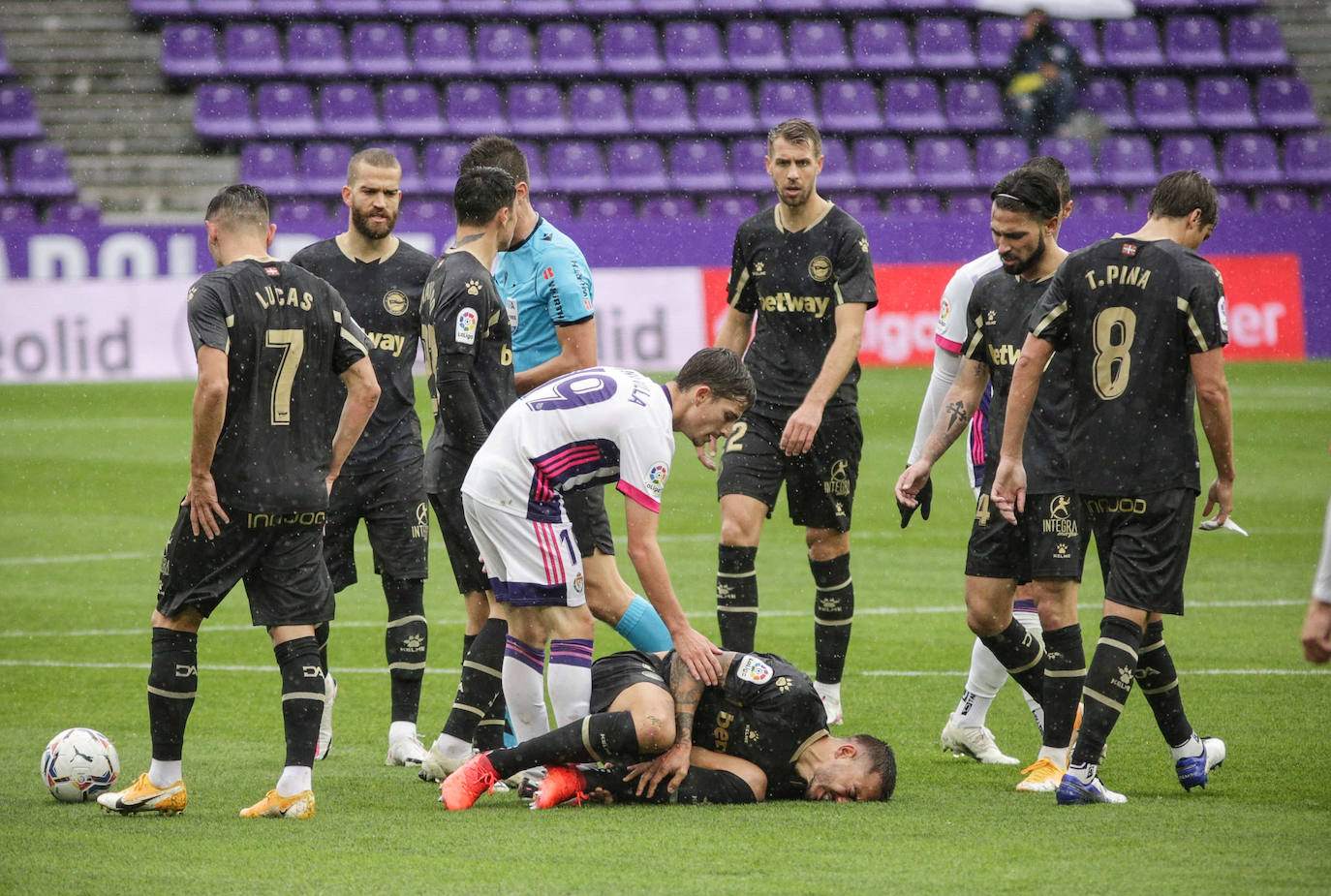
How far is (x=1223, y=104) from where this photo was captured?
2717 centimetres

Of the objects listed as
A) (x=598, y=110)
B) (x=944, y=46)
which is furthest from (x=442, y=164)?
(x=944, y=46)

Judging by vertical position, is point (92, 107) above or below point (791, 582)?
above

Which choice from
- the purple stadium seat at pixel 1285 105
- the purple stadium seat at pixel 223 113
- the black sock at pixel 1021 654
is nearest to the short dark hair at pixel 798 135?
the black sock at pixel 1021 654

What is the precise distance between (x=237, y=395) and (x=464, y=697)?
1380mm

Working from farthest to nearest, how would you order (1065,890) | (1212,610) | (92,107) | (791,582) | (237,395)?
(92,107) < (791,582) < (1212,610) < (237,395) < (1065,890)

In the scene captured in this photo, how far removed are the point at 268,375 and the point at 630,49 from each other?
21676 mm

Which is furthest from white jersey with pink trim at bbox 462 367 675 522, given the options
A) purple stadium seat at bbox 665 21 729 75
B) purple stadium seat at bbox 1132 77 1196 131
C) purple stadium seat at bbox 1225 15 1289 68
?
purple stadium seat at bbox 1225 15 1289 68

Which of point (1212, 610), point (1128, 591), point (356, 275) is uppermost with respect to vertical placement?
point (356, 275)

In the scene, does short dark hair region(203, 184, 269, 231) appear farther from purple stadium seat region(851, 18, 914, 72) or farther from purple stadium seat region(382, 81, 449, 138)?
purple stadium seat region(851, 18, 914, 72)

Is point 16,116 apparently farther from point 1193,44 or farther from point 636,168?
point 1193,44

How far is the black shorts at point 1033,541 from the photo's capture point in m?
6.03

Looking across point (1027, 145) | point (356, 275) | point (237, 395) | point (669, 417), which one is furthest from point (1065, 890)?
point (1027, 145)

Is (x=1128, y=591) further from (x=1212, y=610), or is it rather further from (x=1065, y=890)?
(x=1212, y=610)

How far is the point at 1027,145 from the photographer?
2533 cm
